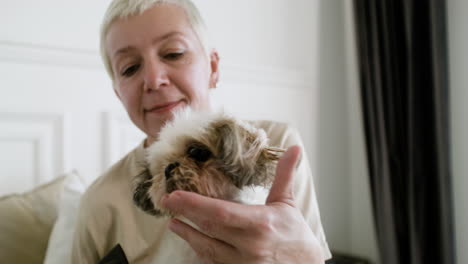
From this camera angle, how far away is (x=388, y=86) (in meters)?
2.00

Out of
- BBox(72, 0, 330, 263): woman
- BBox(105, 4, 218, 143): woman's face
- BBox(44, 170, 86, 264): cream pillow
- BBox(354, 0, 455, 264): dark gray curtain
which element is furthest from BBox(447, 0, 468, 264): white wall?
BBox(44, 170, 86, 264): cream pillow

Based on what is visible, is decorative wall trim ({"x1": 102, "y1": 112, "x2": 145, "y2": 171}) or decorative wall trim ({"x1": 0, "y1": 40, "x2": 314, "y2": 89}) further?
decorative wall trim ({"x1": 102, "y1": 112, "x2": 145, "y2": 171})

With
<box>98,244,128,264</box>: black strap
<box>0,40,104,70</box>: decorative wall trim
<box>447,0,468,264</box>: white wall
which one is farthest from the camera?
<box>447,0,468,264</box>: white wall

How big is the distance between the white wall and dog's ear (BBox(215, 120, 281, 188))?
1.61 meters

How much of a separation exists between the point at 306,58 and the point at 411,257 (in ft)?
4.43

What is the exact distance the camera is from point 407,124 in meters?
1.93

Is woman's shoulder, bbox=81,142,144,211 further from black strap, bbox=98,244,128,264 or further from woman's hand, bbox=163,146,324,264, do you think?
woman's hand, bbox=163,146,324,264

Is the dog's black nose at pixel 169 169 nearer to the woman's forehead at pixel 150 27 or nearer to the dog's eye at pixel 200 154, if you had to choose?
the dog's eye at pixel 200 154

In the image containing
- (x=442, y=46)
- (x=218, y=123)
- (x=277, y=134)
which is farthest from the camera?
(x=442, y=46)

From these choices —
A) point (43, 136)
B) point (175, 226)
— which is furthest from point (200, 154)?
point (43, 136)

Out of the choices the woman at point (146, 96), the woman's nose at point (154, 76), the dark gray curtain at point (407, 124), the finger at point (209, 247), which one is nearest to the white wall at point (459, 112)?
the dark gray curtain at point (407, 124)

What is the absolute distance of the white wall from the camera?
1.76 metres

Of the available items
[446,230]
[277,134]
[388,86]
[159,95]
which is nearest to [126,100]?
[159,95]

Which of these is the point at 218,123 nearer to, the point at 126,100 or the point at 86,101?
the point at 126,100
